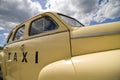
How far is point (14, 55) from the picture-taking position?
4418 mm

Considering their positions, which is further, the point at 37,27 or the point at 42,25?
the point at 37,27

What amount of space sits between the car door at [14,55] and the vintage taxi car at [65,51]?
0.07 feet

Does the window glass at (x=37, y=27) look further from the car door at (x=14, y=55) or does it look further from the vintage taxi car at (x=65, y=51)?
the car door at (x=14, y=55)

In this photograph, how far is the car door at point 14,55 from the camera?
4141 millimetres

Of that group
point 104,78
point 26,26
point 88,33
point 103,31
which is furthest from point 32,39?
point 104,78

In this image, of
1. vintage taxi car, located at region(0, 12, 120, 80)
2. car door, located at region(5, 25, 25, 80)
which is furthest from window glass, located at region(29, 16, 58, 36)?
car door, located at region(5, 25, 25, 80)

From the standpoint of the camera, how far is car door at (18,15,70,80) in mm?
3031

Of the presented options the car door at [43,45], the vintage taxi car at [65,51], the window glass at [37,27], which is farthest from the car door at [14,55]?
the window glass at [37,27]

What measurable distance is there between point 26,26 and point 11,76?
4.47ft

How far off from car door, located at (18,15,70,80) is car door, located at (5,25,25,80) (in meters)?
0.34

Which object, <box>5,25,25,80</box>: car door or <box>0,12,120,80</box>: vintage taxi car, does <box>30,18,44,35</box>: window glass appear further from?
<box>5,25,25,80</box>: car door

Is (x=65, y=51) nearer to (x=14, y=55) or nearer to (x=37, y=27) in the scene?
(x=37, y=27)

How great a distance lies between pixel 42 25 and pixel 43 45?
56 centimetres

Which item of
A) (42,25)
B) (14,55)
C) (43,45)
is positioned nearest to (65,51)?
(43,45)
